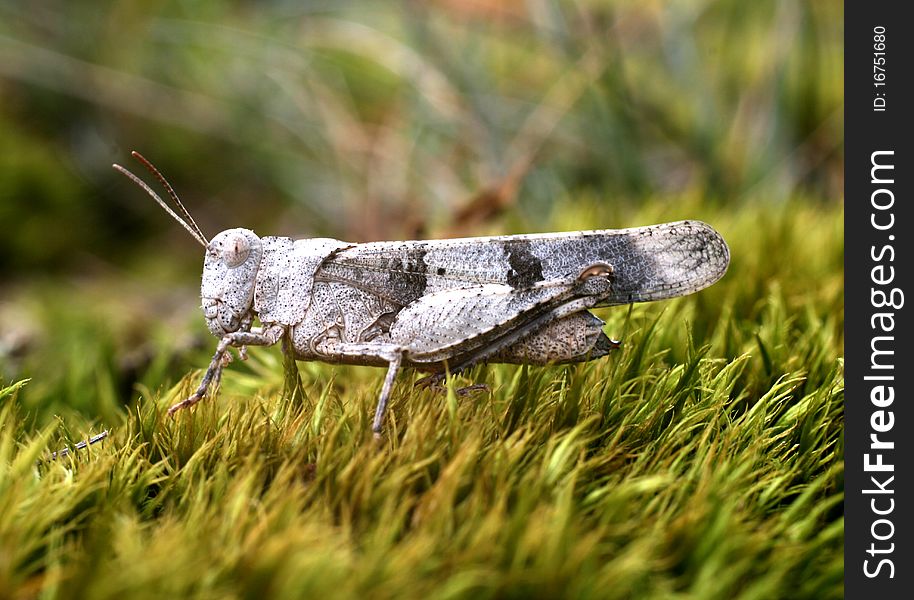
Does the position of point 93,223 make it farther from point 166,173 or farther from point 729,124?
point 729,124

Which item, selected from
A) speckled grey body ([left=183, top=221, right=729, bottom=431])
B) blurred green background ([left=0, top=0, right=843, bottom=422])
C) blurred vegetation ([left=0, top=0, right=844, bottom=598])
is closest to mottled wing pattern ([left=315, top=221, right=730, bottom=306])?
speckled grey body ([left=183, top=221, right=729, bottom=431])

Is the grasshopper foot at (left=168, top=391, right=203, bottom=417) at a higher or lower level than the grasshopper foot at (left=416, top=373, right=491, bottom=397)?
lower

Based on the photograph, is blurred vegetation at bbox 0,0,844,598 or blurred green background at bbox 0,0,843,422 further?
blurred green background at bbox 0,0,843,422

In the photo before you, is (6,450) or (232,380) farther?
(232,380)

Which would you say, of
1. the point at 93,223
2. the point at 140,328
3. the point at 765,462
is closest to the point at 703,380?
the point at 765,462

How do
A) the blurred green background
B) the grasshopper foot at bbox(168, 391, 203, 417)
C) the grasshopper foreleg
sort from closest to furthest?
1. the grasshopper foot at bbox(168, 391, 203, 417)
2. the grasshopper foreleg
3. the blurred green background

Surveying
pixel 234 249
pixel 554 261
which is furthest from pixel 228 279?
pixel 554 261

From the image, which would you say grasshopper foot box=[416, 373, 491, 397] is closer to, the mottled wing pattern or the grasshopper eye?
the mottled wing pattern
